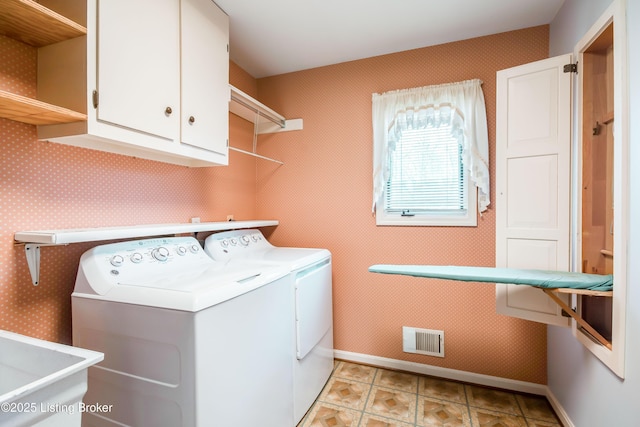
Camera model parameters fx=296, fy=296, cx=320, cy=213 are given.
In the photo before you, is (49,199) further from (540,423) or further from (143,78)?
(540,423)

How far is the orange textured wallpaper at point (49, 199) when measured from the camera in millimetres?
1178

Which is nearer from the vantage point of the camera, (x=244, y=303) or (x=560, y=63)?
(x=244, y=303)

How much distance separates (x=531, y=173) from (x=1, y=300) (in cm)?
258

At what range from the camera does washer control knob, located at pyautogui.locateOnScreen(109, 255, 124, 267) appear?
134cm

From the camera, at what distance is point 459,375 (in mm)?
2244

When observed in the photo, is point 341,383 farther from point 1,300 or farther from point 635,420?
point 1,300

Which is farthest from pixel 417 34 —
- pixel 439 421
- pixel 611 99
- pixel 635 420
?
pixel 439 421

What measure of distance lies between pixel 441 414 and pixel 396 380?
1.41 ft

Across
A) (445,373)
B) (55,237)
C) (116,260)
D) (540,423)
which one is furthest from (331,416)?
(55,237)

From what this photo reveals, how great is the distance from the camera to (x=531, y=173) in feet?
5.57

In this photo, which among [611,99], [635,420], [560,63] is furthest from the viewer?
[560,63]

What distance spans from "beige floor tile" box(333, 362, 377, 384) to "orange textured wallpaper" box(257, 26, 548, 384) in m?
0.14

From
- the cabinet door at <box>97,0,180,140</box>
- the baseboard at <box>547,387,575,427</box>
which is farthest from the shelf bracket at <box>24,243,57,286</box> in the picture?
the baseboard at <box>547,387,575,427</box>

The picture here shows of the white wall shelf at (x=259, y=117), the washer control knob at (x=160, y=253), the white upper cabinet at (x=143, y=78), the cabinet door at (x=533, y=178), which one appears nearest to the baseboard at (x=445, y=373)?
the cabinet door at (x=533, y=178)
